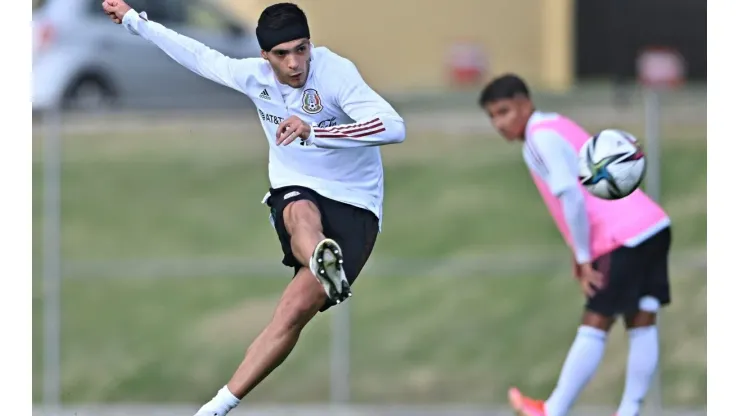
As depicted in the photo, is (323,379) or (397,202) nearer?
(323,379)

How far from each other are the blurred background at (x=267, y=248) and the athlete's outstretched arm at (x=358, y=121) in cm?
599

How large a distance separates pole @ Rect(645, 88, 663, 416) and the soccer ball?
4823mm

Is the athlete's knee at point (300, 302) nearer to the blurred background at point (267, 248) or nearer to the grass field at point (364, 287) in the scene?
the blurred background at point (267, 248)

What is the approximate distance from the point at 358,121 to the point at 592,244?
2.85 m

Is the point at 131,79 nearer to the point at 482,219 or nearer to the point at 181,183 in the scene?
the point at 181,183

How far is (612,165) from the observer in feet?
31.1

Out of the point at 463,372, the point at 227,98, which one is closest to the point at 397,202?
the point at 227,98

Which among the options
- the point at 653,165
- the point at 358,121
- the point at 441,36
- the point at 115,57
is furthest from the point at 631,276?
the point at 441,36

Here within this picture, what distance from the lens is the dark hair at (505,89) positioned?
10.2 m

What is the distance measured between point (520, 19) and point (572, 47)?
982 millimetres

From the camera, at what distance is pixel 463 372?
16.2m

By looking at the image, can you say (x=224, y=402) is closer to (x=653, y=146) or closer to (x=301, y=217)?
(x=301, y=217)

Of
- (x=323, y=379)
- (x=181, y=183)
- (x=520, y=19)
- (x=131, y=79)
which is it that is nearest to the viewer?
(x=323, y=379)

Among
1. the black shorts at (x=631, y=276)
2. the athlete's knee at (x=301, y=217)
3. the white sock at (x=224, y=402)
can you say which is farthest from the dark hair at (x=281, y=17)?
the black shorts at (x=631, y=276)
